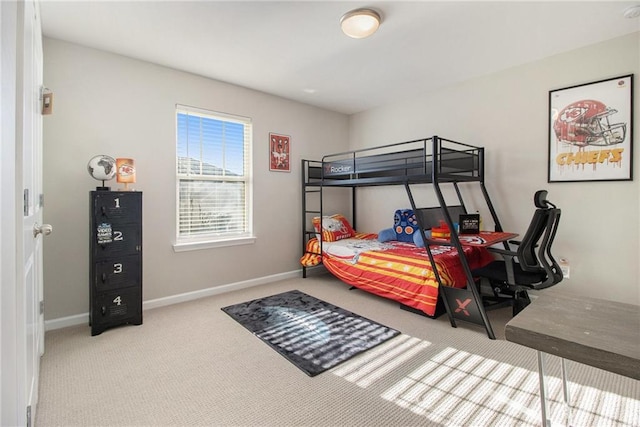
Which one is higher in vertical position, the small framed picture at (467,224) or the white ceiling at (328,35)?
the white ceiling at (328,35)

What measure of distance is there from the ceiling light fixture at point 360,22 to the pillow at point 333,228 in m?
2.50

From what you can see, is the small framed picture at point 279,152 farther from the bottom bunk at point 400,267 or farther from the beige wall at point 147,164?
the bottom bunk at point 400,267

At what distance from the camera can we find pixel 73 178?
2.76m

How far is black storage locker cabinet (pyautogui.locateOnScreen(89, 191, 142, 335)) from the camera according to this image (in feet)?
8.36

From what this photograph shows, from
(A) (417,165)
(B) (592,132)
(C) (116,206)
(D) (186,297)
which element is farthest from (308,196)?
(B) (592,132)

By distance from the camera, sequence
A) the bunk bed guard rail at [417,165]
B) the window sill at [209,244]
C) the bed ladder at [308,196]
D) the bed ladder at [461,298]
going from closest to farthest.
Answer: the bed ladder at [461,298]
the bunk bed guard rail at [417,165]
the window sill at [209,244]
the bed ladder at [308,196]

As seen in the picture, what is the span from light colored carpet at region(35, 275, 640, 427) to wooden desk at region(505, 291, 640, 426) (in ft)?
2.00

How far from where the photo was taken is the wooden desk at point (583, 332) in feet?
2.83

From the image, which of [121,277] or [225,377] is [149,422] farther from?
[121,277]

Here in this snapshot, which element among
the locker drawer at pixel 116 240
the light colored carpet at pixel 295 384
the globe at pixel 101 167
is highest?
the globe at pixel 101 167

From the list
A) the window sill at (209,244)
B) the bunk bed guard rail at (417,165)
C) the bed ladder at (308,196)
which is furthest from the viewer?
the bed ladder at (308,196)

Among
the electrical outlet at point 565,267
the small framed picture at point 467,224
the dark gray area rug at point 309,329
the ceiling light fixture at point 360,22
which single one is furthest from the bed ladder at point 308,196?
the electrical outlet at point 565,267

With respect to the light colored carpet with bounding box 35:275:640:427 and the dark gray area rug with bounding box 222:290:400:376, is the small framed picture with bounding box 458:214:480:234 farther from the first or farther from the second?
the dark gray area rug with bounding box 222:290:400:376

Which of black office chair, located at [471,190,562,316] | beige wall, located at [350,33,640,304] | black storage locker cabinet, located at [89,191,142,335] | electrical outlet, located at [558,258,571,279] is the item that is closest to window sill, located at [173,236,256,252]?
black storage locker cabinet, located at [89,191,142,335]
